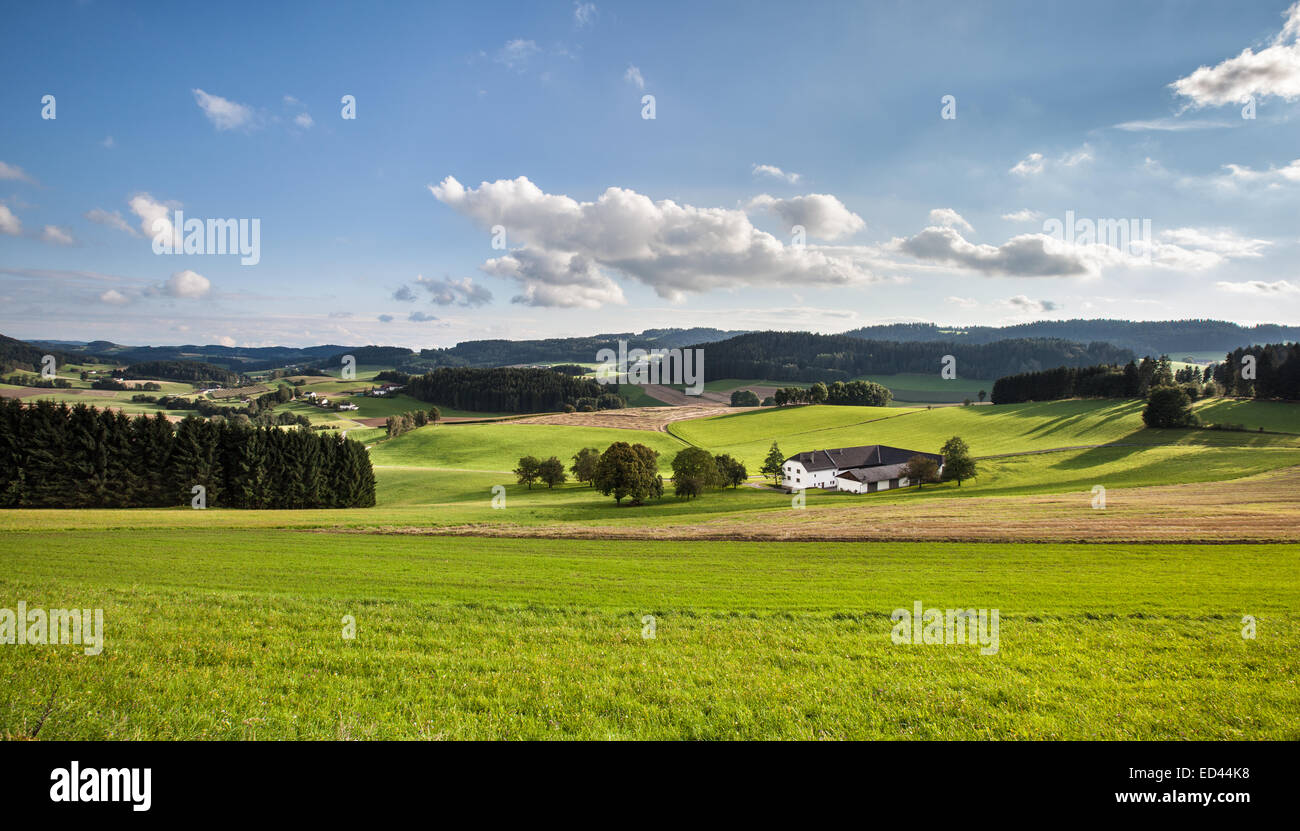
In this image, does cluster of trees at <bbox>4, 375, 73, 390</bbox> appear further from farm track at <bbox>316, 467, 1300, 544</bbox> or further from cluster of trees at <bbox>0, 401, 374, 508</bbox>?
farm track at <bbox>316, 467, 1300, 544</bbox>

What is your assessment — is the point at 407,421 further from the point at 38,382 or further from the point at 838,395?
the point at 838,395

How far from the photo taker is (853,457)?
8712 centimetres

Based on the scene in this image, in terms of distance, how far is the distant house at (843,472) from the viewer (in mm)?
80312

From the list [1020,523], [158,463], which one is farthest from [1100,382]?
[158,463]

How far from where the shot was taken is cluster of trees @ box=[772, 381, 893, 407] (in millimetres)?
147250

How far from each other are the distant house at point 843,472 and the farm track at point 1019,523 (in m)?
29.7

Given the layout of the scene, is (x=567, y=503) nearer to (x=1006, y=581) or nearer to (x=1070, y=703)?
(x=1006, y=581)

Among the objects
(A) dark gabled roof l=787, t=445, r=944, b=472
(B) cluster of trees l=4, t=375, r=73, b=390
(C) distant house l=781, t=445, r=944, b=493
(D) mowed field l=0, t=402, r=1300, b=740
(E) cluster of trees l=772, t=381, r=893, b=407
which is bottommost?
(C) distant house l=781, t=445, r=944, b=493

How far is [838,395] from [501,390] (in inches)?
3935

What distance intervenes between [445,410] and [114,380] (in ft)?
350

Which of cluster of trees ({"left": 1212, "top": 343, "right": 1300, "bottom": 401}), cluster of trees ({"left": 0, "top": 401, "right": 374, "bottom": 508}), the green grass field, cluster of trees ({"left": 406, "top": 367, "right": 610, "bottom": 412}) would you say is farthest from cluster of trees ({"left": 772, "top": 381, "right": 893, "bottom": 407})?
the green grass field

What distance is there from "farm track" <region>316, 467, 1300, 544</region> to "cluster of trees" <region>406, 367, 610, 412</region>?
407 feet
